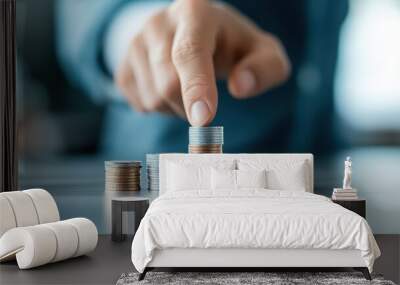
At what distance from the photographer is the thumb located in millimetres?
7512

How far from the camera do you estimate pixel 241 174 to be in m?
6.72

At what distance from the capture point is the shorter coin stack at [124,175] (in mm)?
7406

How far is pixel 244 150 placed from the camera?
766 cm

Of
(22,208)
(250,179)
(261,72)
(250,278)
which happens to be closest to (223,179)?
(250,179)

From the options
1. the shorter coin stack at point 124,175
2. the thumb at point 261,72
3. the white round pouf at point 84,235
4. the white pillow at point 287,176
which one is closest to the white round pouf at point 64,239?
the white round pouf at point 84,235

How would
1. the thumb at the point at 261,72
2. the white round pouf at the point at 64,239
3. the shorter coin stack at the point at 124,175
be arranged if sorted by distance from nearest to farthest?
1. the white round pouf at the point at 64,239
2. the shorter coin stack at the point at 124,175
3. the thumb at the point at 261,72

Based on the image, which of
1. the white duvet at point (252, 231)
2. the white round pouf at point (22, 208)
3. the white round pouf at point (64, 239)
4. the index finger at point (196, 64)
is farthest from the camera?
the index finger at point (196, 64)

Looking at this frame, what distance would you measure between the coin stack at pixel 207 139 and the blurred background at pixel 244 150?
1.22 feet

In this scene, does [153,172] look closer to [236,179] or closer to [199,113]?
[199,113]

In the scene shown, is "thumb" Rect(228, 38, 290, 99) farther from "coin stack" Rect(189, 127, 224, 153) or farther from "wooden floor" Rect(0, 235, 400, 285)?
"wooden floor" Rect(0, 235, 400, 285)

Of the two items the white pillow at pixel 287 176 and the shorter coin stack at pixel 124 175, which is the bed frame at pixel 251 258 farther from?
the shorter coin stack at pixel 124 175

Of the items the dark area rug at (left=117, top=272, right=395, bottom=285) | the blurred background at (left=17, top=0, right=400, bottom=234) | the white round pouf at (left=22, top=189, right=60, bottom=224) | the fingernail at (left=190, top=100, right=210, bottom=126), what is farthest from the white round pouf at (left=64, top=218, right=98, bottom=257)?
the fingernail at (left=190, top=100, right=210, bottom=126)

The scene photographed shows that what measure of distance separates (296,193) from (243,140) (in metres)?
1.51

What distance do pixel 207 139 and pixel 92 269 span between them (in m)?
2.18
